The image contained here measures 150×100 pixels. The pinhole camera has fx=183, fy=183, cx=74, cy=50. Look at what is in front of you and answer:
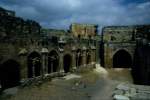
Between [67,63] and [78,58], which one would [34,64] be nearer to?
[67,63]

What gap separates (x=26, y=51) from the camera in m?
15.0

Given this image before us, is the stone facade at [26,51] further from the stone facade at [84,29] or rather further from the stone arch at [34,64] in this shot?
the stone facade at [84,29]

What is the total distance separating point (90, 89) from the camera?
1556cm

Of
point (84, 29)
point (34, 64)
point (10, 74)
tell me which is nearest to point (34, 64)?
point (34, 64)

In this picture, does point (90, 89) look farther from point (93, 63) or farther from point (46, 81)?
point (93, 63)

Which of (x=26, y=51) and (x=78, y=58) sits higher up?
(x=26, y=51)

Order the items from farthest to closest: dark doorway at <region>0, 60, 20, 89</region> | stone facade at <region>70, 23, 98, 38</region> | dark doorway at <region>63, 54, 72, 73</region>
Result: stone facade at <region>70, 23, 98, 38</region> < dark doorway at <region>63, 54, 72, 73</region> < dark doorway at <region>0, 60, 20, 89</region>

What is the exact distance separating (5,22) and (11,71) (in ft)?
13.0

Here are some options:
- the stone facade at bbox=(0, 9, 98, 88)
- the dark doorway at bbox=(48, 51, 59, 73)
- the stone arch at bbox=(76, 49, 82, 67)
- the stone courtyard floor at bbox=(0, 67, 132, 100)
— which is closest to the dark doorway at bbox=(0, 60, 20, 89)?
the stone facade at bbox=(0, 9, 98, 88)

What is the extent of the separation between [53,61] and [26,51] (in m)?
4.68

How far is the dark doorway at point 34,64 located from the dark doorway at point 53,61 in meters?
1.77

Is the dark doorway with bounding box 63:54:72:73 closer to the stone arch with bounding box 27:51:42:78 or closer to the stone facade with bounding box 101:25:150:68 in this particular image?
the stone arch with bounding box 27:51:42:78

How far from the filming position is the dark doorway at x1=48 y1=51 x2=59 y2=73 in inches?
731

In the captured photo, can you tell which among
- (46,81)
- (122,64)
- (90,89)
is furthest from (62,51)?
(122,64)
